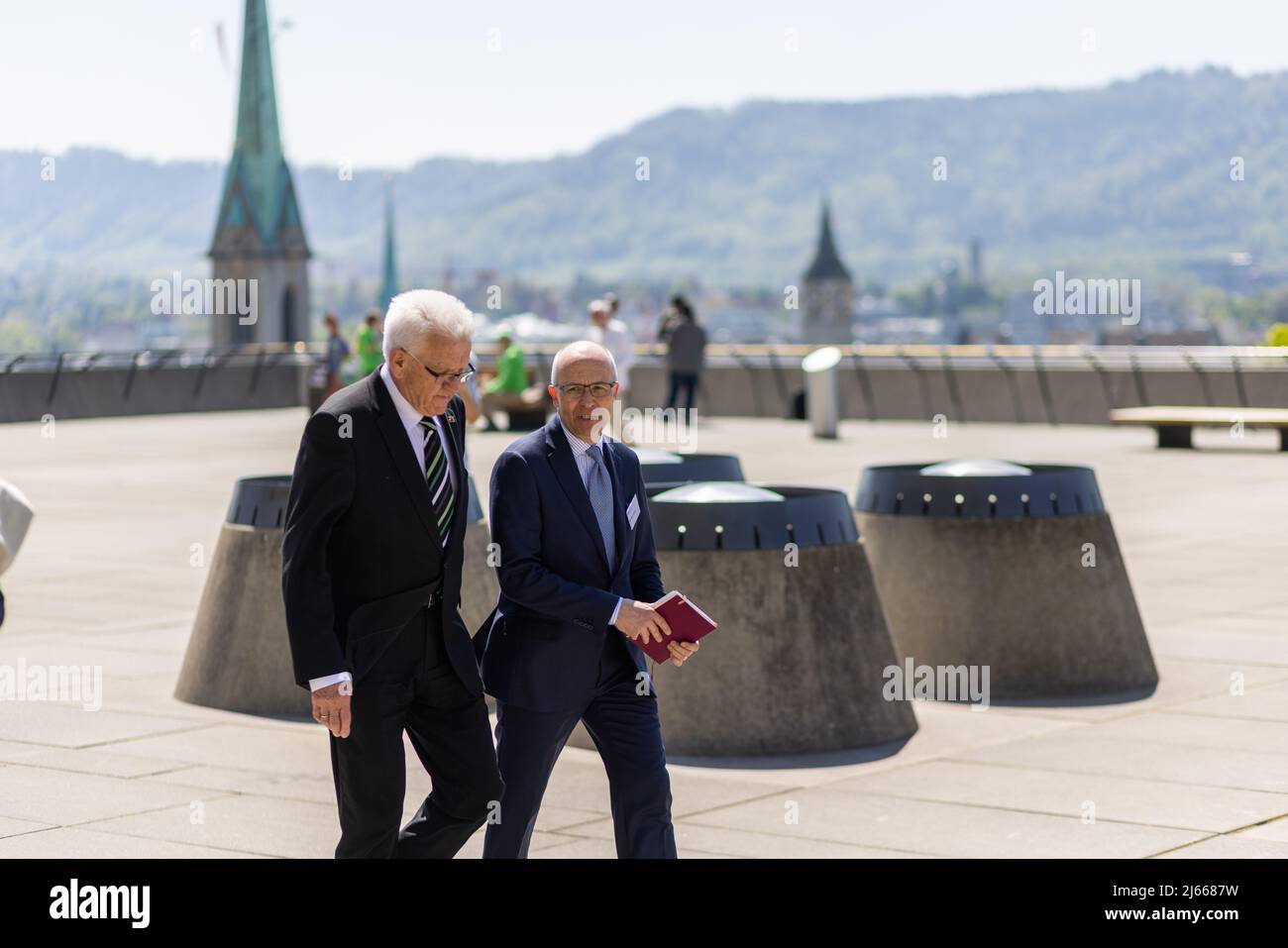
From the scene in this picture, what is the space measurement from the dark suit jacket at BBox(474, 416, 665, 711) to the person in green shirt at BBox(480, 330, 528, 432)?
73.8 feet

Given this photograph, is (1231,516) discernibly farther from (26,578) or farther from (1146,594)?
(26,578)

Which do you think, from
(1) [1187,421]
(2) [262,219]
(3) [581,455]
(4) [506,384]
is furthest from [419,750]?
(2) [262,219]

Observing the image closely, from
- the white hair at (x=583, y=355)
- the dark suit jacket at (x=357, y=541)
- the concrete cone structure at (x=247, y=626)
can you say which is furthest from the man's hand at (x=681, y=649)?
the concrete cone structure at (x=247, y=626)

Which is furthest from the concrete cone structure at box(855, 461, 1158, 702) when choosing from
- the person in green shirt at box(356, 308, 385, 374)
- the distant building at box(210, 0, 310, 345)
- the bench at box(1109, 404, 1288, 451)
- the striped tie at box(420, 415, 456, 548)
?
the distant building at box(210, 0, 310, 345)

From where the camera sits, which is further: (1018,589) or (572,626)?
(1018,589)

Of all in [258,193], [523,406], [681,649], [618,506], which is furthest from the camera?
[258,193]

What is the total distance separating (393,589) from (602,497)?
2.60ft

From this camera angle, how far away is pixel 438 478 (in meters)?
5.11

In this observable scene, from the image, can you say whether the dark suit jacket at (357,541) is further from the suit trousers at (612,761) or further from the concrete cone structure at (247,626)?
the concrete cone structure at (247,626)

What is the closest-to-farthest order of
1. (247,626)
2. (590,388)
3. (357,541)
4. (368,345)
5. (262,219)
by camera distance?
1. (357,541)
2. (590,388)
3. (247,626)
4. (368,345)
5. (262,219)

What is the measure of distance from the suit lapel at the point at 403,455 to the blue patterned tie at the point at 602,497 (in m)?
0.66

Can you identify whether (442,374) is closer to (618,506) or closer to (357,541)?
(357,541)

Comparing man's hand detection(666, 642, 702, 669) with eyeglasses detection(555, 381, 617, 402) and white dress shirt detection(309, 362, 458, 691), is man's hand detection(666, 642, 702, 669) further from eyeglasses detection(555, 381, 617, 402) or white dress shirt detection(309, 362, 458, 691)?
white dress shirt detection(309, 362, 458, 691)

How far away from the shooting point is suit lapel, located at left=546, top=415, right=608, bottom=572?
5566 mm
